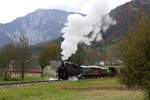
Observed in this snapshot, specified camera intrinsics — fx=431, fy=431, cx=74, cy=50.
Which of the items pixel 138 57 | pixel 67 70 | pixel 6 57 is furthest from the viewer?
pixel 6 57

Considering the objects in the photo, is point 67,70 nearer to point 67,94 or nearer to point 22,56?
point 67,94

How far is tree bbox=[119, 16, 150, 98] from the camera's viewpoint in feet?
108

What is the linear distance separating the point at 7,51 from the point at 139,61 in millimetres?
81472

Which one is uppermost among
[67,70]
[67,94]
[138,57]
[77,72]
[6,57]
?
[6,57]

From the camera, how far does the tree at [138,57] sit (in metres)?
32.9

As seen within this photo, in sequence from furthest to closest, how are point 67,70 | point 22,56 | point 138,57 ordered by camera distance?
1. point 22,56
2. point 67,70
3. point 138,57

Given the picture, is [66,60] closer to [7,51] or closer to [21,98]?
[7,51]

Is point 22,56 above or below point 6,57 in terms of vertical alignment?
above

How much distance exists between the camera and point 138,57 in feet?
108

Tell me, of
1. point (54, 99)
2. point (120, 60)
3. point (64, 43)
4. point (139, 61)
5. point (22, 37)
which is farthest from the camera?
point (22, 37)

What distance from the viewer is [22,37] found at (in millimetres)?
119062

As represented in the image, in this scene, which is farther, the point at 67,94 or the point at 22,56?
the point at 22,56

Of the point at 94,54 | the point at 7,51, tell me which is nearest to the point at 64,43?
the point at 7,51

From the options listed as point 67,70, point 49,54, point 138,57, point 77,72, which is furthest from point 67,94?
point 49,54
